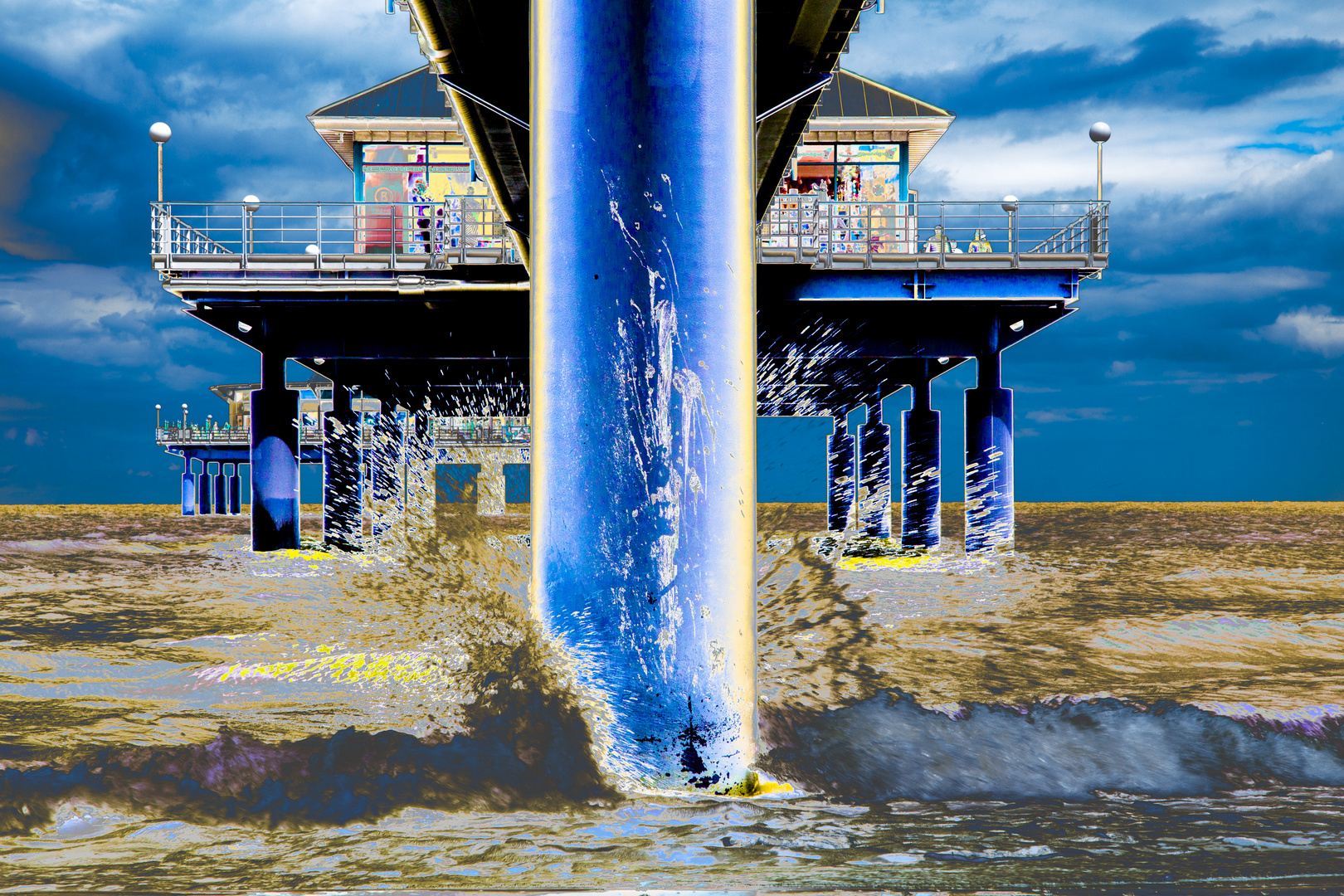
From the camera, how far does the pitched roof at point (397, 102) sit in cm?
2786

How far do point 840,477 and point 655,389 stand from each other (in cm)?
3232

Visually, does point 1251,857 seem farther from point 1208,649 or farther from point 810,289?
point 810,289

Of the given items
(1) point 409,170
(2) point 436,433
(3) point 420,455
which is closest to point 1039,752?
(1) point 409,170

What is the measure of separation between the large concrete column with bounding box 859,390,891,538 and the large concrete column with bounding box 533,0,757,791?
22.9 meters

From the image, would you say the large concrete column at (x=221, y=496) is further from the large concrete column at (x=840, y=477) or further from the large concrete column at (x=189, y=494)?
the large concrete column at (x=840, y=477)

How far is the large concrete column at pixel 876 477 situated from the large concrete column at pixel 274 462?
1618 cm

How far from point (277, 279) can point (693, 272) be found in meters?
17.7

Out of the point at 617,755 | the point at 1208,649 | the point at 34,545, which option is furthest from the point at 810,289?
the point at 34,545

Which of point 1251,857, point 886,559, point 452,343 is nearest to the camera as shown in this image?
point 1251,857


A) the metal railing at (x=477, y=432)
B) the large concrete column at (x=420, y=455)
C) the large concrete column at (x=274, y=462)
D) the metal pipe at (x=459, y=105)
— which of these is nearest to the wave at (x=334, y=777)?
the metal pipe at (x=459, y=105)

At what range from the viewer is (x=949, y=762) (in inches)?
249

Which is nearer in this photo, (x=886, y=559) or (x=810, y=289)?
(x=810, y=289)

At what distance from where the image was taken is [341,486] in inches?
1043

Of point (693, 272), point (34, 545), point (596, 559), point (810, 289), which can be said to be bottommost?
point (34, 545)
